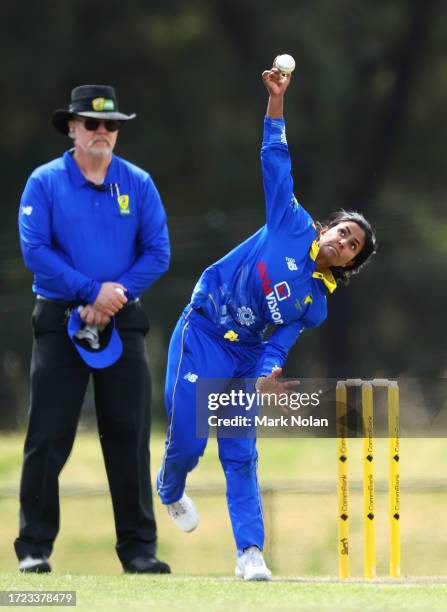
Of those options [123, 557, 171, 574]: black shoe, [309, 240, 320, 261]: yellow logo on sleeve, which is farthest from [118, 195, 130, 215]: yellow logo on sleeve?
[123, 557, 171, 574]: black shoe

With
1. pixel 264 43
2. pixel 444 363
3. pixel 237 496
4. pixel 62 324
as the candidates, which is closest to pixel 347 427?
pixel 237 496

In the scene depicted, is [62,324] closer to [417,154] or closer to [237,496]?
[237,496]

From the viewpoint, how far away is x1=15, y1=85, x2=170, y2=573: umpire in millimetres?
6102

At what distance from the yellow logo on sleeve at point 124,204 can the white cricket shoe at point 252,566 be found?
4.59 ft

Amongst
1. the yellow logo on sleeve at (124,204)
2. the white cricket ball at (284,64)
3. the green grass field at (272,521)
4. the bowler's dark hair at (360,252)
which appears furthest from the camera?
the green grass field at (272,521)

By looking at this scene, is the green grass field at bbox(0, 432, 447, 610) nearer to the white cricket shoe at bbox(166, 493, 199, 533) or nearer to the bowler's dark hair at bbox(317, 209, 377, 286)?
the white cricket shoe at bbox(166, 493, 199, 533)

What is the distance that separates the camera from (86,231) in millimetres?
6172

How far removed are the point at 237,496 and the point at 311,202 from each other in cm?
1066

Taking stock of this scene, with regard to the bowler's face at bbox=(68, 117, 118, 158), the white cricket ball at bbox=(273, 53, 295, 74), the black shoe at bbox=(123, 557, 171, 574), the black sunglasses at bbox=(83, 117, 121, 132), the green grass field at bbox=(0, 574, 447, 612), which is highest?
the black sunglasses at bbox=(83, 117, 121, 132)

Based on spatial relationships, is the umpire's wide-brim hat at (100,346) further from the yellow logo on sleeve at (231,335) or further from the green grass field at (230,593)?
the green grass field at (230,593)

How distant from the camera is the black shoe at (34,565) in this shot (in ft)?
19.6

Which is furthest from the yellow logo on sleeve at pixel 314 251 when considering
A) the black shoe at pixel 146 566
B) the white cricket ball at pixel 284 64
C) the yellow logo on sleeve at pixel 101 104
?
the black shoe at pixel 146 566

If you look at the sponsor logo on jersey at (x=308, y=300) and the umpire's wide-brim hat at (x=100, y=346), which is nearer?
the sponsor logo on jersey at (x=308, y=300)

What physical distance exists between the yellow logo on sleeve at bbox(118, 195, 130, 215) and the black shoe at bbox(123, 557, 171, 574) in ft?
4.29
